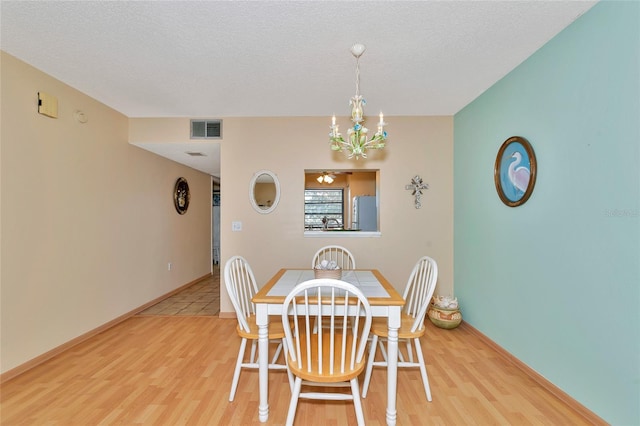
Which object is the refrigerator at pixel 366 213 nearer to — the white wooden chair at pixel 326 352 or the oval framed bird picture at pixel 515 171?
the oval framed bird picture at pixel 515 171

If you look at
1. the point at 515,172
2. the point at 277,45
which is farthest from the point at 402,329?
the point at 277,45

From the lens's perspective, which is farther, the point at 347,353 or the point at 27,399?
the point at 27,399

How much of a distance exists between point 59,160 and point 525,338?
4256 mm

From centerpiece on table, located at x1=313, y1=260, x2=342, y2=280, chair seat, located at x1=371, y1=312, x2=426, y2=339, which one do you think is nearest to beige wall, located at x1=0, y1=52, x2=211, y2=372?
centerpiece on table, located at x1=313, y1=260, x2=342, y2=280

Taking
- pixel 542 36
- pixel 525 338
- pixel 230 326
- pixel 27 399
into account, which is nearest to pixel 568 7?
pixel 542 36

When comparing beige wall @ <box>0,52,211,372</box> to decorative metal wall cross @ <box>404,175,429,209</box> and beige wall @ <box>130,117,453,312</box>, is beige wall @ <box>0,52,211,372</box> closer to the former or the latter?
beige wall @ <box>130,117,453,312</box>

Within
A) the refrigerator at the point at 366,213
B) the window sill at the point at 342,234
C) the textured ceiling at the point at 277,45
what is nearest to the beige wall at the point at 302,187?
the window sill at the point at 342,234

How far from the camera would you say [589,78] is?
1.68 meters

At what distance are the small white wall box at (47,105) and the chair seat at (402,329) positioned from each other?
321 cm

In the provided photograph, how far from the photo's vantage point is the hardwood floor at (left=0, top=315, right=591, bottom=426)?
1.70 m

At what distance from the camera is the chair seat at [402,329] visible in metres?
1.86

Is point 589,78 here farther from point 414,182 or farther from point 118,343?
point 118,343

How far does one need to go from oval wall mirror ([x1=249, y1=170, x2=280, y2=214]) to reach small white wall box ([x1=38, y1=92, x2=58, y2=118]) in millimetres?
1857

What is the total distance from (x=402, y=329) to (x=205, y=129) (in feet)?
10.2
